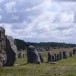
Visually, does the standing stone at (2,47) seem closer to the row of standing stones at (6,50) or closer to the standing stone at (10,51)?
the row of standing stones at (6,50)

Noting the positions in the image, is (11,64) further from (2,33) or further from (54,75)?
(54,75)

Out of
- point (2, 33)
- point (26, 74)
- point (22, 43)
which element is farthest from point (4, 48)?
point (22, 43)

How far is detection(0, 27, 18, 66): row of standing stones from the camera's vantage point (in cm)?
3584

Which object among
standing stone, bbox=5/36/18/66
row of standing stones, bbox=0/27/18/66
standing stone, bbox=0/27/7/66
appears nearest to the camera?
standing stone, bbox=0/27/7/66

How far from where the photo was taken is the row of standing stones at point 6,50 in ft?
118

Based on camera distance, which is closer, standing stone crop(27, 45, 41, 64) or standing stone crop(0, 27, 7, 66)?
standing stone crop(0, 27, 7, 66)

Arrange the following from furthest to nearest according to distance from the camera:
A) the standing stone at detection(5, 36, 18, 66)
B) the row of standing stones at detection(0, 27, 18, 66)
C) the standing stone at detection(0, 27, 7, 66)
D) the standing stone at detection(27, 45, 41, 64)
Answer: the standing stone at detection(27, 45, 41, 64) < the standing stone at detection(5, 36, 18, 66) < the row of standing stones at detection(0, 27, 18, 66) < the standing stone at detection(0, 27, 7, 66)

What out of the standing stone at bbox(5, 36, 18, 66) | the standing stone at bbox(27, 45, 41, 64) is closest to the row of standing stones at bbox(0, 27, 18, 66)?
the standing stone at bbox(5, 36, 18, 66)

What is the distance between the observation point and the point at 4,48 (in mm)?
37562

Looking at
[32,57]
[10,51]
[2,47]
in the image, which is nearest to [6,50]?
[10,51]

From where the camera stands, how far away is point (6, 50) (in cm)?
3878

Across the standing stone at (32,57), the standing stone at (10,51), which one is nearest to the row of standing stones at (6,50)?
the standing stone at (10,51)

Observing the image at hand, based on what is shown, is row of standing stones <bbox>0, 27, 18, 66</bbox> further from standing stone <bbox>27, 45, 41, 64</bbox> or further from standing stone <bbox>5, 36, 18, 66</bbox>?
standing stone <bbox>27, 45, 41, 64</bbox>

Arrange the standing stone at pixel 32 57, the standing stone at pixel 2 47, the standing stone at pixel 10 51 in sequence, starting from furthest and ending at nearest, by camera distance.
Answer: the standing stone at pixel 32 57 < the standing stone at pixel 10 51 < the standing stone at pixel 2 47
